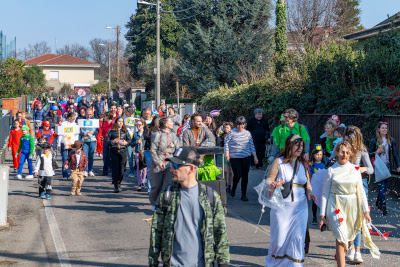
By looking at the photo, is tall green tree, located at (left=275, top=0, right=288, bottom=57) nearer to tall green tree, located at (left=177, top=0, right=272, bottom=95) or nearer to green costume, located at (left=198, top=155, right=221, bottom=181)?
tall green tree, located at (left=177, top=0, right=272, bottom=95)

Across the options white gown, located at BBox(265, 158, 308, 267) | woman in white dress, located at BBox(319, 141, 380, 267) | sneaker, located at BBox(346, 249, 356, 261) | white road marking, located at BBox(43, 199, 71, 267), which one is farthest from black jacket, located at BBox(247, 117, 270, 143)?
white gown, located at BBox(265, 158, 308, 267)

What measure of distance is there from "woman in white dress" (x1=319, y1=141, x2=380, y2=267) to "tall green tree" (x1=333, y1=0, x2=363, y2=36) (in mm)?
36428

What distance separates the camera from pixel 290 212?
6.36 metres

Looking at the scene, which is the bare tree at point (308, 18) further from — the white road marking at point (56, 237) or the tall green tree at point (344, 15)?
the white road marking at point (56, 237)

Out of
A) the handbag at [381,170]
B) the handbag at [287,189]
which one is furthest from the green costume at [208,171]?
the handbag at [381,170]

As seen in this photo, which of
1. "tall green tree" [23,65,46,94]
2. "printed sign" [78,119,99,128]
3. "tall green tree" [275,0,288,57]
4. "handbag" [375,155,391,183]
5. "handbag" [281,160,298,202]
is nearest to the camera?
"handbag" [281,160,298,202]

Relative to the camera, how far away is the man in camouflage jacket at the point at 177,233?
457 centimetres

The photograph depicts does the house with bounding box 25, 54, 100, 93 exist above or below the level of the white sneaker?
above

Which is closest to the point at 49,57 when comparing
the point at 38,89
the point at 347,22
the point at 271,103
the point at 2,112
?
the point at 38,89

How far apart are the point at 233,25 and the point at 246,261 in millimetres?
29935

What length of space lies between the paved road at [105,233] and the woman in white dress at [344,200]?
872 mm

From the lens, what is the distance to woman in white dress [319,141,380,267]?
6.72m

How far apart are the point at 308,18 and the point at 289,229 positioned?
36.6m

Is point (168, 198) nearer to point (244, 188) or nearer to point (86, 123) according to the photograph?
point (244, 188)
